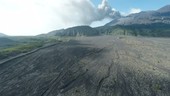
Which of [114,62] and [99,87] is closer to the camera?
[99,87]

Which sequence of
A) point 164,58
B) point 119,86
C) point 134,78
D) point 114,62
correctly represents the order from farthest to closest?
point 164,58
point 114,62
point 134,78
point 119,86

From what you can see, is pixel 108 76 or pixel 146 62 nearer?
pixel 108 76

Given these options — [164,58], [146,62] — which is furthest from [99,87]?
[164,58]

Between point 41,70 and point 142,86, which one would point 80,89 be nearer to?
point 142,86

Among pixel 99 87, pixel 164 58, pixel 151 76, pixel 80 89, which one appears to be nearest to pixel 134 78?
pixel 151 76

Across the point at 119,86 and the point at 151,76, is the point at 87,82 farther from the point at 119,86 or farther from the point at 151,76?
the point at 151,76

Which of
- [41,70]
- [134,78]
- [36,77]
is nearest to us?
[134,78]

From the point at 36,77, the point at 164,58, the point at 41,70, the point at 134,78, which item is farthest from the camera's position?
the point at 164,58

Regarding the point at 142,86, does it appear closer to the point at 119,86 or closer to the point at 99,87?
the point at 119,86

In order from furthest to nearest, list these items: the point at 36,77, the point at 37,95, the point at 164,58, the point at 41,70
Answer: the point at 164,58, the point at 41,70, the point at 36,77, the point at 37,95
